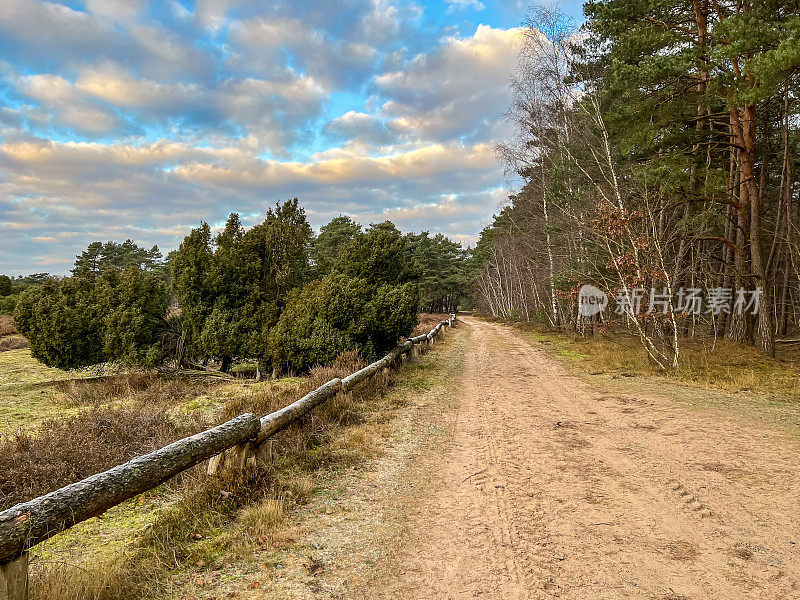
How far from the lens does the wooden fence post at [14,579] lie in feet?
8.64

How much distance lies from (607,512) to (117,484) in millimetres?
4626

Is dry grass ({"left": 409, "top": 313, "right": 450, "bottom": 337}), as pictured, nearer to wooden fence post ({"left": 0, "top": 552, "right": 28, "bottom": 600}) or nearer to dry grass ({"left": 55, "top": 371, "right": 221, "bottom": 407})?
dry grass ({"left": 55, "top": 371, "right": 221, "bottom": 407})

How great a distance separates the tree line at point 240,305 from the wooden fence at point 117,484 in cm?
Result: 501

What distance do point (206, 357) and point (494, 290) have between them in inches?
1805

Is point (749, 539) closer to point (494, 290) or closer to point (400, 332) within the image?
point (400, 332)

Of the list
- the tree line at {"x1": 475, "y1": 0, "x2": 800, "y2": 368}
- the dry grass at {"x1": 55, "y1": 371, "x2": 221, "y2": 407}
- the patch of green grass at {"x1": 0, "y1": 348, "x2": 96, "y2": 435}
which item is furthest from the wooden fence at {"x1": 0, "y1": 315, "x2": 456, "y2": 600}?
the tree line at {"x1": 475, "y1": 0, "x2": 800, "y2": 368}

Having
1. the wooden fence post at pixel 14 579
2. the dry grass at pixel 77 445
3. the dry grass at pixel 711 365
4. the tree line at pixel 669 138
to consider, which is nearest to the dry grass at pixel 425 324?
the dry grass at pixel 711 365

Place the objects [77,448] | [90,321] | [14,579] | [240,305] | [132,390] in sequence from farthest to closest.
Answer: [240,305], [90,321], [132,390], [77,448], [14,579]

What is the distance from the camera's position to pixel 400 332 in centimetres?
1220

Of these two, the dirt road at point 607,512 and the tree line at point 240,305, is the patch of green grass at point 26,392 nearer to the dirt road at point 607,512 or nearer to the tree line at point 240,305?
the tree line at point 240,305

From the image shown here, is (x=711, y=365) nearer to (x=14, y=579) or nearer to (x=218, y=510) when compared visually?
(x=218, y=510)

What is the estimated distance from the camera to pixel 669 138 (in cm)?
1334

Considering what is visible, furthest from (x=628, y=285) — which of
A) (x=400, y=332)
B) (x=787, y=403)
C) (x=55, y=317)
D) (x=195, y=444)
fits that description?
(x=55, y=317)

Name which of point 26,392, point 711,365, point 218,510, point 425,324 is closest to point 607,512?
point 218,510
